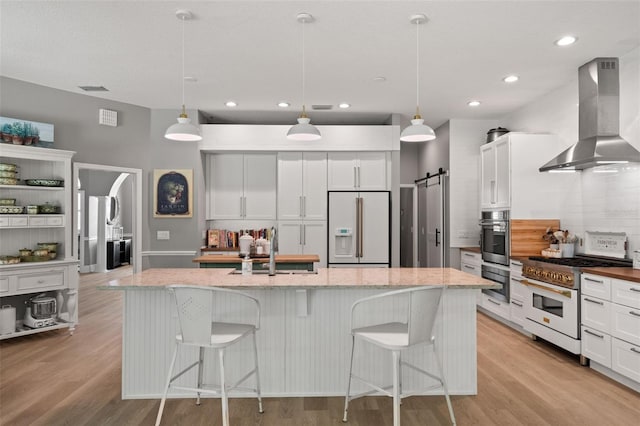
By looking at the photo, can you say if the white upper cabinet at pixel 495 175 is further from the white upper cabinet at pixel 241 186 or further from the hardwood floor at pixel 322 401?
the white upper cabinet at pixel 241 186

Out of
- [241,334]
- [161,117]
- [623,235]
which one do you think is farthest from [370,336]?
[161,117]

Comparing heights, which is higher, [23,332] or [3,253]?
[3,253]

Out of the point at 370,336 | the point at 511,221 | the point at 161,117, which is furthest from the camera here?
the point at 161,117

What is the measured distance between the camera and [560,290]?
4.09 m

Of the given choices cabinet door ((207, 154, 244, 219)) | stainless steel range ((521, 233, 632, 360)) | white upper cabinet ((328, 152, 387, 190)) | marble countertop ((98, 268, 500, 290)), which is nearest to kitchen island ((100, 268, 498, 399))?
marble countertop ((98, 268, 500, 290))

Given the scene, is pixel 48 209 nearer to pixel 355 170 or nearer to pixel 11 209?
pixel 11 209

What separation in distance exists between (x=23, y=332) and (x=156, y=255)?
190 centimetres

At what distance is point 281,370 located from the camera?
3178 mm

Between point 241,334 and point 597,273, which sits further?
point 597,273

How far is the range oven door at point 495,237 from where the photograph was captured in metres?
5.20

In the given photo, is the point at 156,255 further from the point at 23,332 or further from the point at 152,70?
the point at 152,70

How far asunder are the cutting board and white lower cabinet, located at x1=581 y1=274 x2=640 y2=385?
1273 millimetres

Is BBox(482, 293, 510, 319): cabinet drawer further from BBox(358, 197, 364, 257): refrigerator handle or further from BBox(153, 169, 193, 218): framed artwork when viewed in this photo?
BBox(153, 169, 193, 218): framed artwork

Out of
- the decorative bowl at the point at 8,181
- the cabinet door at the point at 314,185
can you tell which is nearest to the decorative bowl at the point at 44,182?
the decorative bowl at the point at 8,181
